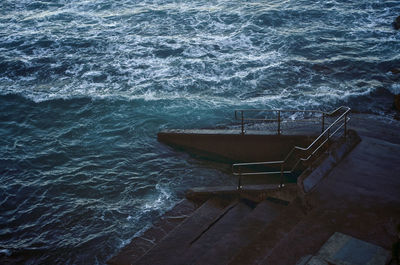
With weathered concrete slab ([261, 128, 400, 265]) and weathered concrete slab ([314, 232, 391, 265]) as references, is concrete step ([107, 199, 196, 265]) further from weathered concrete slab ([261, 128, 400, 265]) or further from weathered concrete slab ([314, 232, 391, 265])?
weathered concrete slab ([314, 232, 391, 265])

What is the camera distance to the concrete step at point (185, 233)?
8.08 meters

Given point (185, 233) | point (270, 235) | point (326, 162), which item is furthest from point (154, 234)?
point (326, 162)

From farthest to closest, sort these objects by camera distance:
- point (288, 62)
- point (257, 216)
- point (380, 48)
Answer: point (380, 48)
point (288, 62)
point (257, 216)

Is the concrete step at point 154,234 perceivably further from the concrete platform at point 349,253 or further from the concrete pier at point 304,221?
the concrete platform at point 349,253

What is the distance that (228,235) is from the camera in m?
8.22

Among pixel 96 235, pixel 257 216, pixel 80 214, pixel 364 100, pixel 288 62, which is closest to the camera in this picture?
pixel 257 216

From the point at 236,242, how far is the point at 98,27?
23127mm

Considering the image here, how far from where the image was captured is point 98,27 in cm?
2752

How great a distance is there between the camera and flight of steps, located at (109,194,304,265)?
7.40 m

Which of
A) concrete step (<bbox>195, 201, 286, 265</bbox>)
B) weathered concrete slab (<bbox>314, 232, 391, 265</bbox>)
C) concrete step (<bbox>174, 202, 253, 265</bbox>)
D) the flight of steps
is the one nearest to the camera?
weathered concrete slab (<bbox>314, 232, 391, 265</bbox>)

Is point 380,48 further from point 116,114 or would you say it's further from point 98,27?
point 98,27

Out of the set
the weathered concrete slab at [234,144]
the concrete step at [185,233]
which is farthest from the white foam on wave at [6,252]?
the weathered concrete slab at [234,144]

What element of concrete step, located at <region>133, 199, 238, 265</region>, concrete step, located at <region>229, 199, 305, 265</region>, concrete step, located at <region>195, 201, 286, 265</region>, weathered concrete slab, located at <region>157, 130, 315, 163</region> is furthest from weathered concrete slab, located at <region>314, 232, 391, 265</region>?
weathered concrete slab, located at <region>157, 130, 315, 163</region>

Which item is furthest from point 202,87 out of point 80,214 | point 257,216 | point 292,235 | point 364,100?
point 292,235
